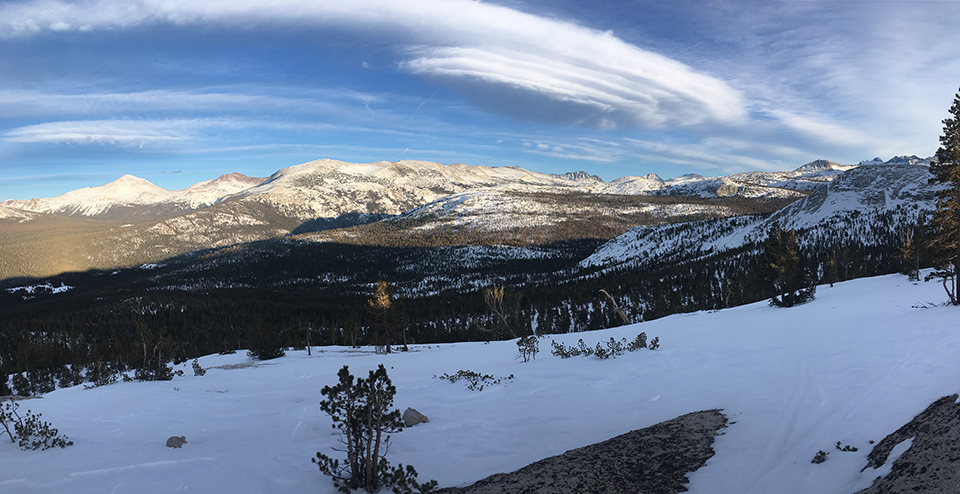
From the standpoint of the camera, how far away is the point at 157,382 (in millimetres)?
21328

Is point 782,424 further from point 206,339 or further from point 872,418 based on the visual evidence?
point 206,339

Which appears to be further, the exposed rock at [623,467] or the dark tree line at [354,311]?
the dark tree line at [354,311]

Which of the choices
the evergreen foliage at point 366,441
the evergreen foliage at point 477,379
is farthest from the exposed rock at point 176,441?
the evergreen foliage at point 477,379

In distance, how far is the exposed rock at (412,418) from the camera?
13.1 meters

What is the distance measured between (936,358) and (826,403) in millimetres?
3296

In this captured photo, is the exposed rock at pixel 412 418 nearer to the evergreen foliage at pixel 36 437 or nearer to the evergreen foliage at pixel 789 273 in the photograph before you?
the evergreen foliage at pixel 36 437

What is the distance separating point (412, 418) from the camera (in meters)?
13.2

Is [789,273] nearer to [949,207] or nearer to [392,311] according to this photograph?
[949,207]

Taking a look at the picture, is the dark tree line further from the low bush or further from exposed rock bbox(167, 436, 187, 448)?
exposed rock bbox(167, 436, 187, 448)

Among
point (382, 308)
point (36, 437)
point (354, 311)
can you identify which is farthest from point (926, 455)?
point (354, 311)

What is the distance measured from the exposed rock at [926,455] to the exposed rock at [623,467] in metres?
2.84

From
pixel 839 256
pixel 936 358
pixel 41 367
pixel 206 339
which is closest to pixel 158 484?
pixel 936 358

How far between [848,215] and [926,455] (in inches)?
7563

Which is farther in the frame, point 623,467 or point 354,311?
point 354,311
